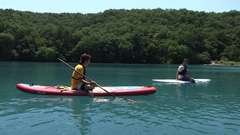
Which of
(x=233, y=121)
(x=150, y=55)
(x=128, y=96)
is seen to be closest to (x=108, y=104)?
(x=128, y=96)

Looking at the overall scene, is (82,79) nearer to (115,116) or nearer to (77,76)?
(77,76)

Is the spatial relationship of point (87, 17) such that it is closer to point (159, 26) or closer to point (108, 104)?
point (159, 26)

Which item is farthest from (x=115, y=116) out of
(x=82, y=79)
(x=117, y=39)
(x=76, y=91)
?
(x=117, y=39)

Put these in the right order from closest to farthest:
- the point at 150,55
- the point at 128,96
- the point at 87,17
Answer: the point at 128,96 → the point at 150,55 → the point at 87,17

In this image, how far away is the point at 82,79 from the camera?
461 inches

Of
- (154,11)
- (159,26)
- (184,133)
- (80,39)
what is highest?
(154,11)

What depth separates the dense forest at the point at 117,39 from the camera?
85500 mm

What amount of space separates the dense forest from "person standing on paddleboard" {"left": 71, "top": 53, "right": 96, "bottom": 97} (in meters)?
75.3

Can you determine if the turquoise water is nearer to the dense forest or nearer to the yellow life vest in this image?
the yellow life vest

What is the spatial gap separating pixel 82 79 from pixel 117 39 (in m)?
84.3

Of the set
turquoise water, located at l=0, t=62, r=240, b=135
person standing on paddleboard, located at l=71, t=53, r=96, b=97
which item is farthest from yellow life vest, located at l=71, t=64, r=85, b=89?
turquoise water, located at l=0, t=62, r=240, b=135

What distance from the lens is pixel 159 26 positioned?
387ft

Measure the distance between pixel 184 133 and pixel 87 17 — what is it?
125 metres

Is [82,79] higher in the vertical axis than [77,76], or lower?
lower
